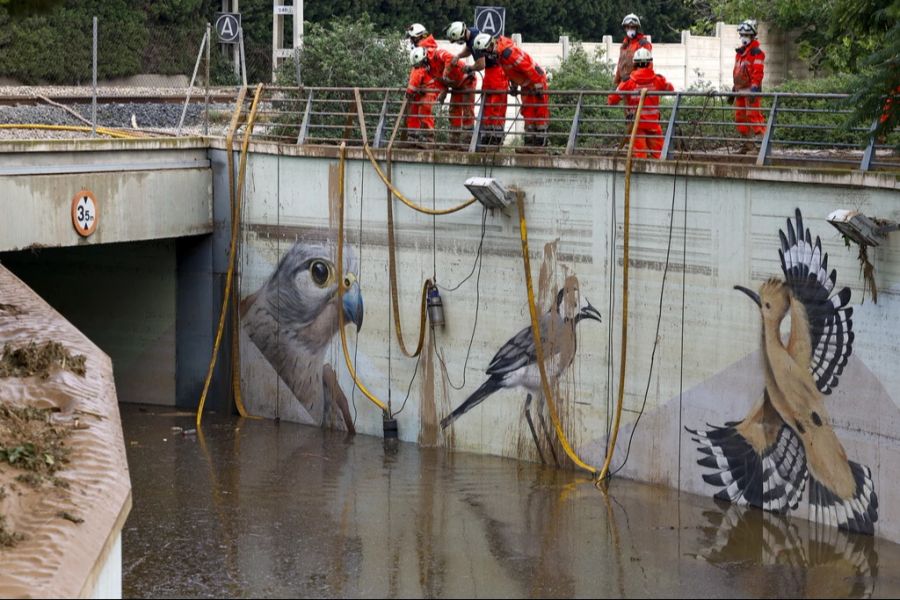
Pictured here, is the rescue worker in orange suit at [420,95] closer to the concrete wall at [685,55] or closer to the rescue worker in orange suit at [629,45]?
the rescue worker in orange suit at [629,45]

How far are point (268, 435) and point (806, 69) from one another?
1463cm

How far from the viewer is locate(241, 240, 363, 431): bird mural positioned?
19.6 meters

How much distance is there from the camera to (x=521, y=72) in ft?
58.6

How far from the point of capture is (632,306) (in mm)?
16375

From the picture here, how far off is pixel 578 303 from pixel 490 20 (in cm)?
434

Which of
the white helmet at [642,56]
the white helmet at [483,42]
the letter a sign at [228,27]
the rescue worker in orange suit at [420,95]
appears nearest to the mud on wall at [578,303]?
the rescue worker in orange suit at [420,95]

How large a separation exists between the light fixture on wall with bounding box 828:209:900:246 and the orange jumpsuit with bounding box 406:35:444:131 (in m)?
6.31

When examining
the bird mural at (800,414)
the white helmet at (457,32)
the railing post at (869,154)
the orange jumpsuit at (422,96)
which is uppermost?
the white helmet at (457,32)

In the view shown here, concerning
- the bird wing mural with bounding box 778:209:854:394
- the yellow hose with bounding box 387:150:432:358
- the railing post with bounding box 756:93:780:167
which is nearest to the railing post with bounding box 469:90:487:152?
the yellow hose with bounding box 387:150:432:358

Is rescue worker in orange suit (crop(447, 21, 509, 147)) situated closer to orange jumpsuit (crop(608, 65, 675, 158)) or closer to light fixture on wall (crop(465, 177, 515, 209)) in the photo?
light fixture on wall (crop(465, 177, 515, 209))

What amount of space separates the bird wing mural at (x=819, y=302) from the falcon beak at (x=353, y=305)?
6.41 m

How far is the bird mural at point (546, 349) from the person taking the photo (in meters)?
17.0

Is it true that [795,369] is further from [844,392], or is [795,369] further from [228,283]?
[228,283]

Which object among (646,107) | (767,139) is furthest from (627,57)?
(767,139)
